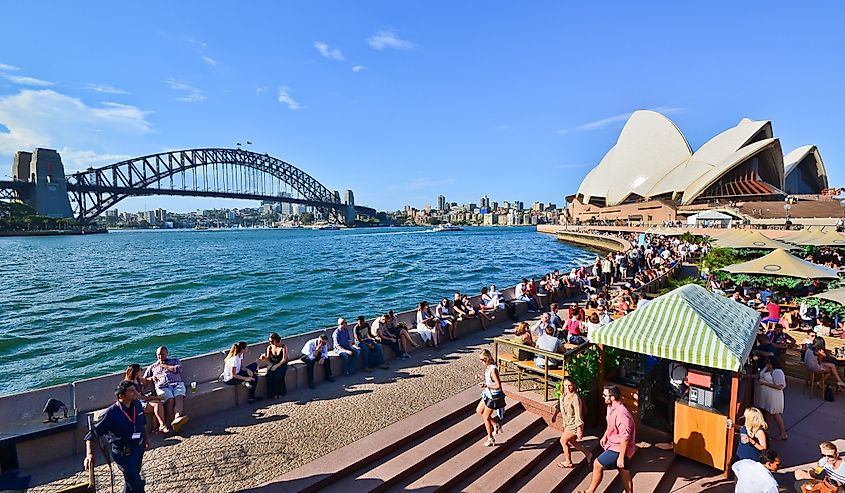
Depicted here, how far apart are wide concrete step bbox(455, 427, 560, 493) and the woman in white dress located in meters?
2.82

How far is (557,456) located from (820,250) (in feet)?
83.1

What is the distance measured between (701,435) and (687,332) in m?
1.24

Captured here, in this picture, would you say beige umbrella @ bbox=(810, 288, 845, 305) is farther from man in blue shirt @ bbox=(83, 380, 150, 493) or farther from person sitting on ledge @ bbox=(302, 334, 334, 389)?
man in blue shirt @ bbox=(83, 380, 150, 493)

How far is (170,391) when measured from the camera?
573 centimetres

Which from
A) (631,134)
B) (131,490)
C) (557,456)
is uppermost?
(631,134)

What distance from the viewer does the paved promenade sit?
466 cm

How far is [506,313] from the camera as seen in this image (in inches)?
481

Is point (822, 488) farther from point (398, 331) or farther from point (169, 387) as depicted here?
point (169, 387)

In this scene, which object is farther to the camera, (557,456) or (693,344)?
(557,456)

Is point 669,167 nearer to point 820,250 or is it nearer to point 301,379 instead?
point 820,250

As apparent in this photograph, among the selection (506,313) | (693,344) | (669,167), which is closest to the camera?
(693,344)

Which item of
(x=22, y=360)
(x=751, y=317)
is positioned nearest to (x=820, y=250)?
(x=751, y=317)

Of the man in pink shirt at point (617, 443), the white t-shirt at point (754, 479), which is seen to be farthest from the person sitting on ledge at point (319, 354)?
the white t-shirt at point (754, 479)

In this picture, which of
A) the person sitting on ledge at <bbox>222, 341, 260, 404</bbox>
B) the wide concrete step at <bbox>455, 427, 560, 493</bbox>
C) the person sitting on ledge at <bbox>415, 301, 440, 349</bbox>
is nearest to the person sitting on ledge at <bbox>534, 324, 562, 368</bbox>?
the wide concrete step at <bbox>455, 427, 560, 493</bbox>
